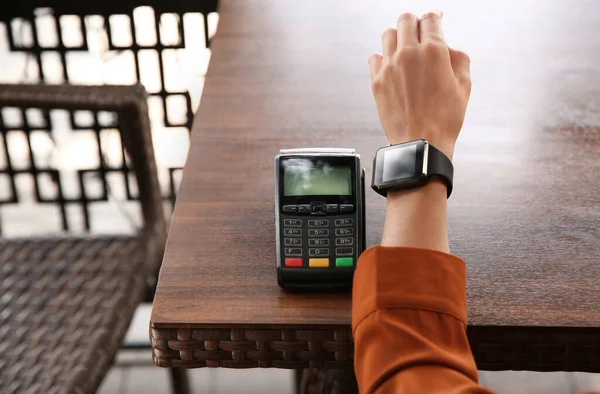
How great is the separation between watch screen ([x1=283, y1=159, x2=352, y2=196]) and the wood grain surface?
0.28ft

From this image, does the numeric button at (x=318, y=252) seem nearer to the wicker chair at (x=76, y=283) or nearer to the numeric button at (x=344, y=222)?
the numeric button at (x=344, y=222)

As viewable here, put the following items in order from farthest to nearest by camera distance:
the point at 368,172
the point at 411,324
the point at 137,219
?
the point at 137,219 < the point at 368,172 < the point at 411,324

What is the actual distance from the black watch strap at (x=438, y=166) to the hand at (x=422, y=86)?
0.09 ft

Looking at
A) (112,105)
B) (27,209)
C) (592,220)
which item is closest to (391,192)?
(592,220)

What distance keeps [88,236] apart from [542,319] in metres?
0.99

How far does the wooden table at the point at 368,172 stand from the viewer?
2.51 ft

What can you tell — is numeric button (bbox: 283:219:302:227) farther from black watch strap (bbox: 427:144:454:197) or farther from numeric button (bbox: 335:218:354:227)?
black watch strap (bbox: 427:144:454:197)

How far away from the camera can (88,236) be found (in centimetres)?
145

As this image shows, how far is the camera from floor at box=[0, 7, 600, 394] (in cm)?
189

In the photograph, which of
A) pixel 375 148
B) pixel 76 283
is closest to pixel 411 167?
pixel 375 148

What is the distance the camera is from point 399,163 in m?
0.79

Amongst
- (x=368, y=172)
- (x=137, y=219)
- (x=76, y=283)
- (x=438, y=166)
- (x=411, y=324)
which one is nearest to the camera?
(x=411, y=324)

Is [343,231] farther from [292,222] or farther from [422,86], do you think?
[422,86]

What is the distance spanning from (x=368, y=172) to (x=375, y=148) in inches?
2.5
